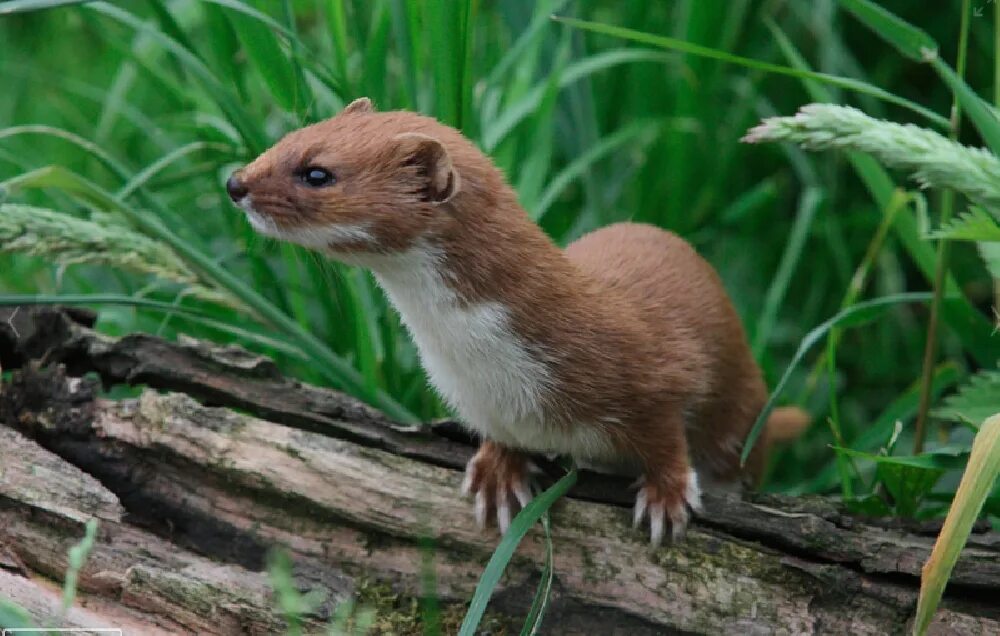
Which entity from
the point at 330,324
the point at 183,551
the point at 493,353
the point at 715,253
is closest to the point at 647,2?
the point at 715,253

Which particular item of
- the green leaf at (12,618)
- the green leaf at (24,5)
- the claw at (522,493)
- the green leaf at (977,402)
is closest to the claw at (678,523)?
the claw at (522,493)

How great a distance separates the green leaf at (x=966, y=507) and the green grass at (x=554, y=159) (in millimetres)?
373

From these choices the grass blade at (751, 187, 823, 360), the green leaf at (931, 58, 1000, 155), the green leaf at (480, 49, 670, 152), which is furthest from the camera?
the grass blade at (751, 187, 823, 360)

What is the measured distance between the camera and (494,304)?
233 centimetres

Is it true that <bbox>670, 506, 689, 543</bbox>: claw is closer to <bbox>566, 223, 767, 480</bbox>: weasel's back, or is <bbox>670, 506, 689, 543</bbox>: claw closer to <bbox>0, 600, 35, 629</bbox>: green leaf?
<bbox>566, 223, 767, 480</bbox>: weasel's back

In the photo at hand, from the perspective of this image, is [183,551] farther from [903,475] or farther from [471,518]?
[903,475]

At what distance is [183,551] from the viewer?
97.0 inches

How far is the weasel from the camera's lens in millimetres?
2252

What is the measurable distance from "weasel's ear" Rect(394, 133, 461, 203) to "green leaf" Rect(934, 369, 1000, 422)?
1.10 m

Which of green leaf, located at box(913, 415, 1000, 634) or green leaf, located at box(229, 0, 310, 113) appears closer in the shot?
green leaf, located at box(913, 415, 1000, 634)

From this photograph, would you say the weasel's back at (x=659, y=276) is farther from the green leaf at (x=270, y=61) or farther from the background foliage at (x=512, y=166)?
the green leaf at (x=270, y=61)

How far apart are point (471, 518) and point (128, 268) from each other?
0.94 meters

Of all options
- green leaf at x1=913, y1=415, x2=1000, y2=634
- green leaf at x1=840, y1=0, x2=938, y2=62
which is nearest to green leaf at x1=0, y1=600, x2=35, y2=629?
green leaf at x1=913, y1=415, x2=1000, y2=634

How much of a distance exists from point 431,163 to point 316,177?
23 centimetres
